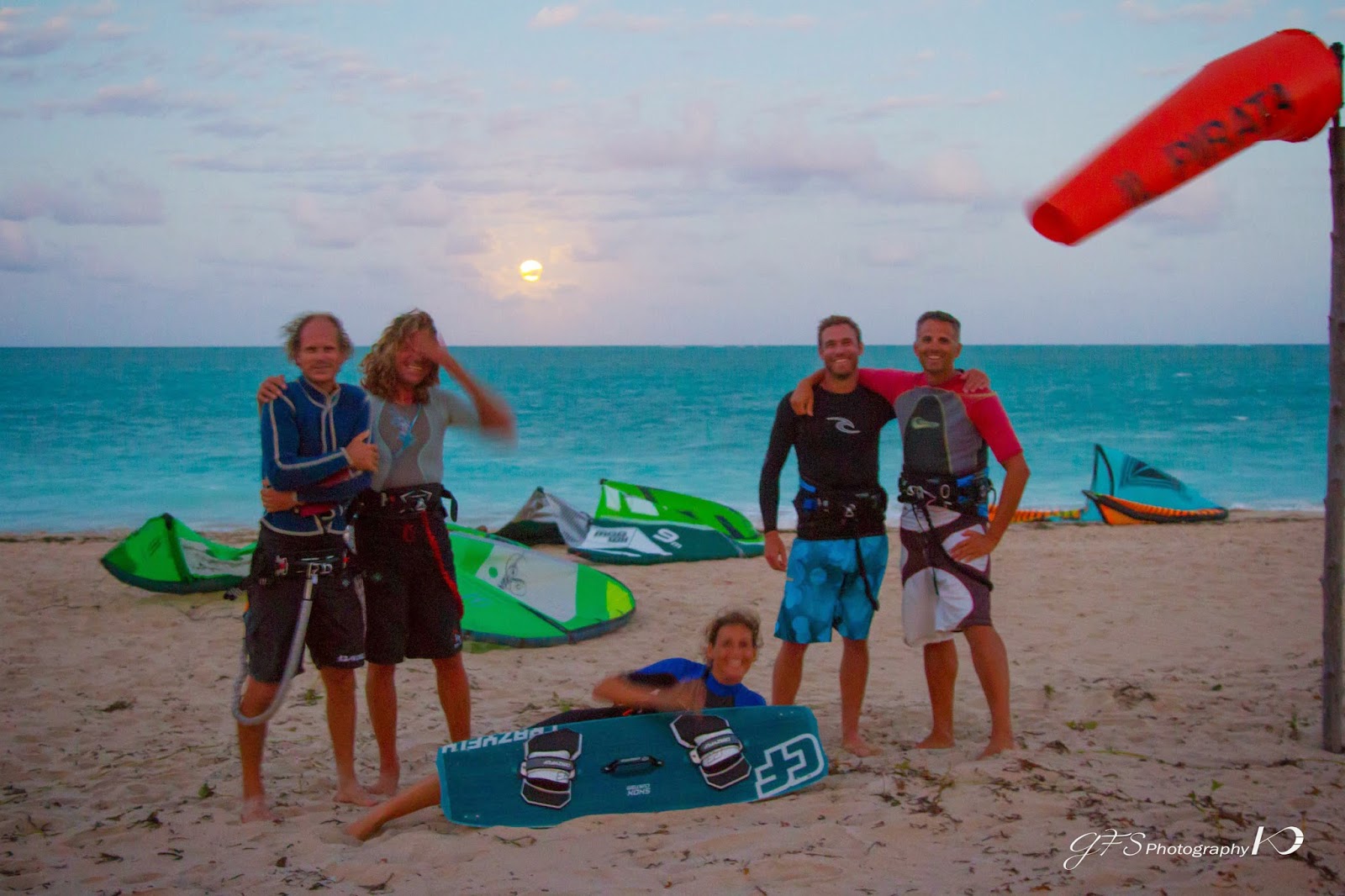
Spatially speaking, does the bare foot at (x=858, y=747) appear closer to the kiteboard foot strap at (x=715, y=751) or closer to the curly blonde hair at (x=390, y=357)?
the kiteboard foot strap at (x=715, y=751)

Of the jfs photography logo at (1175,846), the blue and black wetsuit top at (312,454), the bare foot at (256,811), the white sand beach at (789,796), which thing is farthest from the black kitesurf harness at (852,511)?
Answer: the bare foot at (256,811)

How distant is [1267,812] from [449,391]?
130 inches

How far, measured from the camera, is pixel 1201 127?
336 cm

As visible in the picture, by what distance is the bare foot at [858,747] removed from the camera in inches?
171

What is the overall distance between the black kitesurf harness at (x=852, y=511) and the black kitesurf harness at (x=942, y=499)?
128mm

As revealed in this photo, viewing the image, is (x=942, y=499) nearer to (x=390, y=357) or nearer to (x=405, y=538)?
(x=405, y=538)

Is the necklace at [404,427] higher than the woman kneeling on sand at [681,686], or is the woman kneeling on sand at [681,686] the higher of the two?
the necklace at [404,427]

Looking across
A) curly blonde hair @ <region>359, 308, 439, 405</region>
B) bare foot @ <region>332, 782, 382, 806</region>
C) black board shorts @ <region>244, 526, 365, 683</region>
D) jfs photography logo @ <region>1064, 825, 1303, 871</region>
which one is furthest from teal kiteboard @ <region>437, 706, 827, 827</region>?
curly blonde hair @ <region>359, 308, 439, 405</region>

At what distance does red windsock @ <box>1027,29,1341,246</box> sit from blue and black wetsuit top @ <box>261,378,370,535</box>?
2.46 m

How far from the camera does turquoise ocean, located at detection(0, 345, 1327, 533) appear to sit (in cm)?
1959

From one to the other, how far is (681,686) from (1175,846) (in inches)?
65.7

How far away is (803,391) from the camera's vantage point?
4.35 metres

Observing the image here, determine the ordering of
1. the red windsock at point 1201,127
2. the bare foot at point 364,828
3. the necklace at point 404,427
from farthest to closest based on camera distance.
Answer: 1. the necklace at point 404,427
2. the bare foot at point 364,828
3. the red windsock at point 1201,127

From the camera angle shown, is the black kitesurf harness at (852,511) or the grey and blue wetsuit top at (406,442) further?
the black kitesurf harness at (852,511)
